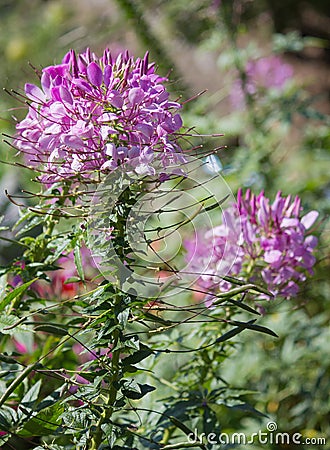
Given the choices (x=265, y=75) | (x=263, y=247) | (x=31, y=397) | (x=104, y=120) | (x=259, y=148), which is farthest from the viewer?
(x=265, y=75)

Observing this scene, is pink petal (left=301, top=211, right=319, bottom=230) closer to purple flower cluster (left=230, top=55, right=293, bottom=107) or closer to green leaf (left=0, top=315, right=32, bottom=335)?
green leaf (left=0, top=315, right=32, bottom=335)

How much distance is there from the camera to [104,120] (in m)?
0.58

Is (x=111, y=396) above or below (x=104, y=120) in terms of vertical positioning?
below

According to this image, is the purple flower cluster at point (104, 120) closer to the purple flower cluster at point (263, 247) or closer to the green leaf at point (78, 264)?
the green leaf at point (78, 264)

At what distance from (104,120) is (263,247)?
1.02 ft

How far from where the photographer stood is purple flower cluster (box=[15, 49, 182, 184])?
588 mm

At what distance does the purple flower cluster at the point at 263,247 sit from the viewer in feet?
2.64

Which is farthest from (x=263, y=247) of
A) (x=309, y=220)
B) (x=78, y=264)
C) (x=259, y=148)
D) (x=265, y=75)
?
(x=265, y=75)

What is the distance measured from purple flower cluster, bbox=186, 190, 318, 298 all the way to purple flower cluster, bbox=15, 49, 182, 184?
0.23 metres

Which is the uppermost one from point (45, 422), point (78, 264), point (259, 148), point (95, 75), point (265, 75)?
point (265, 75)

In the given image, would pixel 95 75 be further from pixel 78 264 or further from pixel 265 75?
pixel 265 75

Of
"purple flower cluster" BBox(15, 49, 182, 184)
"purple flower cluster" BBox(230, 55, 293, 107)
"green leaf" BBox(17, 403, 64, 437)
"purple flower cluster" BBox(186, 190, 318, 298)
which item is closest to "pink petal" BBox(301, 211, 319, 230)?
"purple flower cluster" BBox(186, 190, 318, 298)

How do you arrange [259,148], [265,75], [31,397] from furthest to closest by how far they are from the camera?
[265,75], [259,148], [31,397]

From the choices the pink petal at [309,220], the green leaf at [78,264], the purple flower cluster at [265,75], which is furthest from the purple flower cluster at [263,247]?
the purple flower cluster at [265,75]
